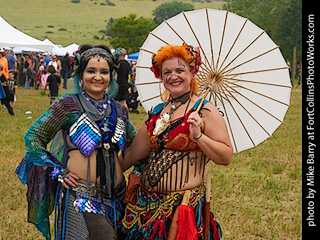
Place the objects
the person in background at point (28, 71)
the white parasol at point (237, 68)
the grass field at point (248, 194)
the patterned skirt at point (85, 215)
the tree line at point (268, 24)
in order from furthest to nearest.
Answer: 1. the tree line at point (268, 24)
2. the person in background at point (28, 71)
3. the grass field at point (248, 194)
4. the white parasol at point (237, 68)
5. the patterned skirt at point (85, 215)

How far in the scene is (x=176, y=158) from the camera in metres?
3.54

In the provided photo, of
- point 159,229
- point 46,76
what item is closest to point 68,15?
point 46,76

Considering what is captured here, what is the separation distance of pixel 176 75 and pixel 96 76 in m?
0.56

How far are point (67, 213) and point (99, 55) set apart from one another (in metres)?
1.13

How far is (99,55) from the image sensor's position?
12.1 feet

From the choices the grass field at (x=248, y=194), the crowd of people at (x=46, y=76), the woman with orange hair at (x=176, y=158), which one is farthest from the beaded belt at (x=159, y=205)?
the grass field at (x=248, y=194)

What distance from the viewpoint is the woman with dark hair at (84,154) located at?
11.7ft

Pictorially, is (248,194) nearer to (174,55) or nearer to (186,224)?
(186,224)

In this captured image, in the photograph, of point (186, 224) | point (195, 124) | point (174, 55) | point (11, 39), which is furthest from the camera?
point (11, 39)

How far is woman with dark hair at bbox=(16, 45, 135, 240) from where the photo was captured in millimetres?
3580

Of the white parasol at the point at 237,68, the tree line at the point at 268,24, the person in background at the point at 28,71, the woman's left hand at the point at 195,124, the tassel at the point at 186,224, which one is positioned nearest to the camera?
the woman's left hand at the point at 195,124

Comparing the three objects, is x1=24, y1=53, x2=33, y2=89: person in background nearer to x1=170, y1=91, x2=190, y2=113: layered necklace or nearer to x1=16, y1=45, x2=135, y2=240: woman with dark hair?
x1=16, y1=45, x2=135, y2=240: woman with dark hair

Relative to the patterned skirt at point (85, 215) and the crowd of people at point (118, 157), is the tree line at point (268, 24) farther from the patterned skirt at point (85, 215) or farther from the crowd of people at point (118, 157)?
the patterned skirt at point (85, 215)

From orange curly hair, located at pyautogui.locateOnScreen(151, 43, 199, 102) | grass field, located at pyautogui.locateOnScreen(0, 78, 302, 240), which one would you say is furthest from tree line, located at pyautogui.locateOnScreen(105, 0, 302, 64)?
orange curly hair, located at pyautogui.locateOnScreen(151, 43, 199, 102)
